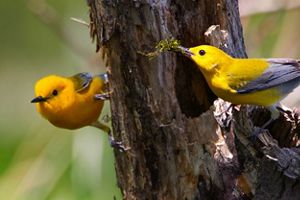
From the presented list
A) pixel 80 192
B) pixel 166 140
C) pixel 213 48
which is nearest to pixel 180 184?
pixel 166 140

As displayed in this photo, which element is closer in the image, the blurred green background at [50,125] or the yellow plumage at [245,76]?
the yellow plumage at [245,76]

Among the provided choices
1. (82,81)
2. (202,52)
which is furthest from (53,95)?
(202,52)

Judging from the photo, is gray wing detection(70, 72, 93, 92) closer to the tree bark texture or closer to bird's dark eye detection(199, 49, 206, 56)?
the tree bark texture

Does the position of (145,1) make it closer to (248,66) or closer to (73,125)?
(248,66)

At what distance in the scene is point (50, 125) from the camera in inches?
246

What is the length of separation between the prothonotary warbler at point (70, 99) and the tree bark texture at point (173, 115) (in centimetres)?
103

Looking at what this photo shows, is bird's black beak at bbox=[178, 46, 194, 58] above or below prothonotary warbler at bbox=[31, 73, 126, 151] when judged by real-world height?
above

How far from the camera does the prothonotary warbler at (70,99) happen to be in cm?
556

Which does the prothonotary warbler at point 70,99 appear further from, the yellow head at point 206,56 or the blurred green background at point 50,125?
the yellow head at point 206,56

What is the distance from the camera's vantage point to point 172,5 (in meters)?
4.40

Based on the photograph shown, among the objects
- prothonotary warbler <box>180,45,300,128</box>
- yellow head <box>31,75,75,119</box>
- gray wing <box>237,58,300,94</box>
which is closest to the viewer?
prothonotary warbler <box>180,45,300,128</box>

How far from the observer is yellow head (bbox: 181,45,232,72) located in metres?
4.44

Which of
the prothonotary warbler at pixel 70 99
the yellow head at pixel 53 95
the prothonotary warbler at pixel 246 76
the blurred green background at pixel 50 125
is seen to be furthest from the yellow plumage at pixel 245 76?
the yellow head at pixel 53 95

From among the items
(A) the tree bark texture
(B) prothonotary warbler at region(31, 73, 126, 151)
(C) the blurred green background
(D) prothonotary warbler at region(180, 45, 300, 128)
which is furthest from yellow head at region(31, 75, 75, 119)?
(D) prothonotary warbler at region(180, 45, 300, 128)
